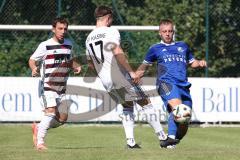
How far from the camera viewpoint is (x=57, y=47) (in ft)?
41.5

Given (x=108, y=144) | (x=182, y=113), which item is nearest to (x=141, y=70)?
(x=182, y=113)

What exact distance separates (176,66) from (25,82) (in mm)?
10214

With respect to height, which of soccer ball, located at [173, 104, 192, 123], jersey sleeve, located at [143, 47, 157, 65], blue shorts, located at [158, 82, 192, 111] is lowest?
soccer ball, located at [173, 104, 192, 123]

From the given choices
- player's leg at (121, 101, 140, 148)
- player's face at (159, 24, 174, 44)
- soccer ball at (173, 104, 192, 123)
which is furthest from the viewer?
player's face at (159, 24, 174, 44)

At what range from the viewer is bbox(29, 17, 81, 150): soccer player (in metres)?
12.4

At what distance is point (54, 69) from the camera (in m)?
12.6

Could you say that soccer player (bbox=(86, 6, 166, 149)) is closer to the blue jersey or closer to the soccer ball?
the blue jersey

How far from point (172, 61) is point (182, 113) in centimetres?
91

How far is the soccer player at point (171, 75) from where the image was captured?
11.7 metres

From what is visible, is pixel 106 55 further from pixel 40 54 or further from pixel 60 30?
pixel 40 54

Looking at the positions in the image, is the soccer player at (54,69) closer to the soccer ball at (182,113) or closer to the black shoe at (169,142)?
the black shoe at (169,142)

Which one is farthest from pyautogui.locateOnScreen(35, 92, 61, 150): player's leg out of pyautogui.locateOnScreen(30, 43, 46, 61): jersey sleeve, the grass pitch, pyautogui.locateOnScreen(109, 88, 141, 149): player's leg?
pyautogui.locateOnScreen(109, 88, 141, 149): player's leg

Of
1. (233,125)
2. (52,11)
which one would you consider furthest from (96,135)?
(52,11)

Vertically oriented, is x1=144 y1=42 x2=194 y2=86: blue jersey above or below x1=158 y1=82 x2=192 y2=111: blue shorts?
above
